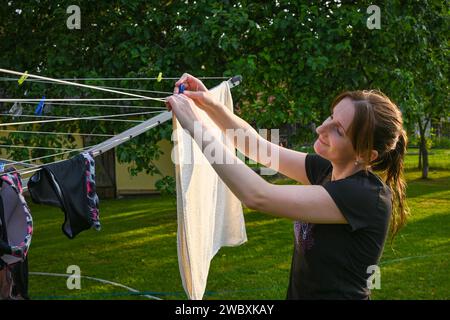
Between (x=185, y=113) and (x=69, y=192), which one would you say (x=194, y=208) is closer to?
(x=69, y=192)

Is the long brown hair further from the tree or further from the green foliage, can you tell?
the green foliage

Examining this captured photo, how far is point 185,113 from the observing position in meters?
1.68

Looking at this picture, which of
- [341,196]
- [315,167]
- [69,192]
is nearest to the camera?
[341,196]

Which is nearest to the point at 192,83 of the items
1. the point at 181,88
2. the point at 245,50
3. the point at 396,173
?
the point at 181,88

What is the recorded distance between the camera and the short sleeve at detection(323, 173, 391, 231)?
5.13 ft

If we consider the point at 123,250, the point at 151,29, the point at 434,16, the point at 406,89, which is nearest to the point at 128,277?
the point at 123,250

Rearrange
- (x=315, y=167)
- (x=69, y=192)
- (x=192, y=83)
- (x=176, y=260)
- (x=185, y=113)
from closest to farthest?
(x=185, y=113)
(x=315, y=167)
(x=69, y=192)
(x=192, y=83)
(x=176, y=260)

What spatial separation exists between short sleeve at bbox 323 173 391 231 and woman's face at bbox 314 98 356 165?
0.27 feet

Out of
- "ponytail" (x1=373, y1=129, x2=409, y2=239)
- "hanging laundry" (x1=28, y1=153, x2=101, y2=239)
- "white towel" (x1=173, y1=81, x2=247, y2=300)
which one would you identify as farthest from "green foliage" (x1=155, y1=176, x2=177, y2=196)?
"ponytail" (x1=373, y1=129, x2=409, y2=239)

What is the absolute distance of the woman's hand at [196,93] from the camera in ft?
7.09

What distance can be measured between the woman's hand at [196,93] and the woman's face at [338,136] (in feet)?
2.05

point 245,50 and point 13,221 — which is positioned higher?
point 245,50

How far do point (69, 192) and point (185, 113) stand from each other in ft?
2.43

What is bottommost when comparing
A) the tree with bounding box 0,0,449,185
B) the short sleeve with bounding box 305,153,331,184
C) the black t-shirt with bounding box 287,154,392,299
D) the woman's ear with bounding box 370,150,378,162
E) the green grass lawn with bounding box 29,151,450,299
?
the green grass lawn with bounding box 29,151,450,299
